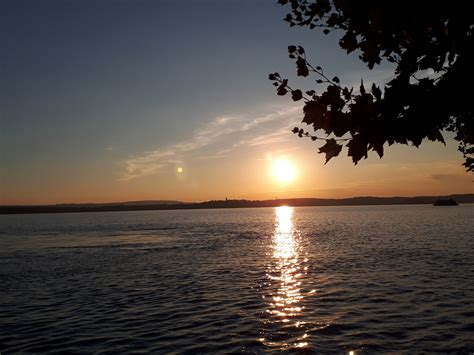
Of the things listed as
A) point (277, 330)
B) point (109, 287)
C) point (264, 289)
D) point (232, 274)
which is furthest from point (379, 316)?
point (109, 287)

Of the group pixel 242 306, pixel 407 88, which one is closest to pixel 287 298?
pixel 242 306

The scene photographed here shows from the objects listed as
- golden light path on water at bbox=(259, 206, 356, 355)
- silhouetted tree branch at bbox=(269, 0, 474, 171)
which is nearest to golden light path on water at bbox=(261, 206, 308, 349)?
golden light path on water at bbox=(259, 206, 356, 355)

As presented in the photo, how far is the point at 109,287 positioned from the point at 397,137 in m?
26.0

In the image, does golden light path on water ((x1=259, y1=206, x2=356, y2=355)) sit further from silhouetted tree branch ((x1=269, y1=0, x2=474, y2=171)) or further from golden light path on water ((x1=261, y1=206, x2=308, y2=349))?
silhouetted tree branch ((x1=269, y1=0, x2=474, y2=171))

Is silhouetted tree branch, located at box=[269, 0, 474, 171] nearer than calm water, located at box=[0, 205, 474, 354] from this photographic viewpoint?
Yes

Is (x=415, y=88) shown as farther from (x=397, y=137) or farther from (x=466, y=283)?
(x=466, y=283)

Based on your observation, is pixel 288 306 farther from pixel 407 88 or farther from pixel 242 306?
pixel 407 88

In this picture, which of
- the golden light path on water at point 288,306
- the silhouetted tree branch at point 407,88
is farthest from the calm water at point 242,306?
the silhouetted tree branch at point 407,88

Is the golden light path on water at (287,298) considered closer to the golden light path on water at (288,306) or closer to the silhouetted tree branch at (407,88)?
the golden light path on water at (288,306)

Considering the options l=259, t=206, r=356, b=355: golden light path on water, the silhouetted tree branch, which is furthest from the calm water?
the silhouetted tree branch

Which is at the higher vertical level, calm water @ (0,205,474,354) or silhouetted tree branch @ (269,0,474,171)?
silhouetted tree branch @ (269,0,474,171)

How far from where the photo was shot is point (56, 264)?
128 ft

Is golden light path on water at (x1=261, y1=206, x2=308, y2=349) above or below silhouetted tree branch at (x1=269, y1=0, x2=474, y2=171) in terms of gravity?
below

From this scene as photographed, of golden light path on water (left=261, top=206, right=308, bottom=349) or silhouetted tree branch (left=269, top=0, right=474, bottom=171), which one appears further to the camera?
golden light path on water (left=261, top=206, right=308, bottom=349)
